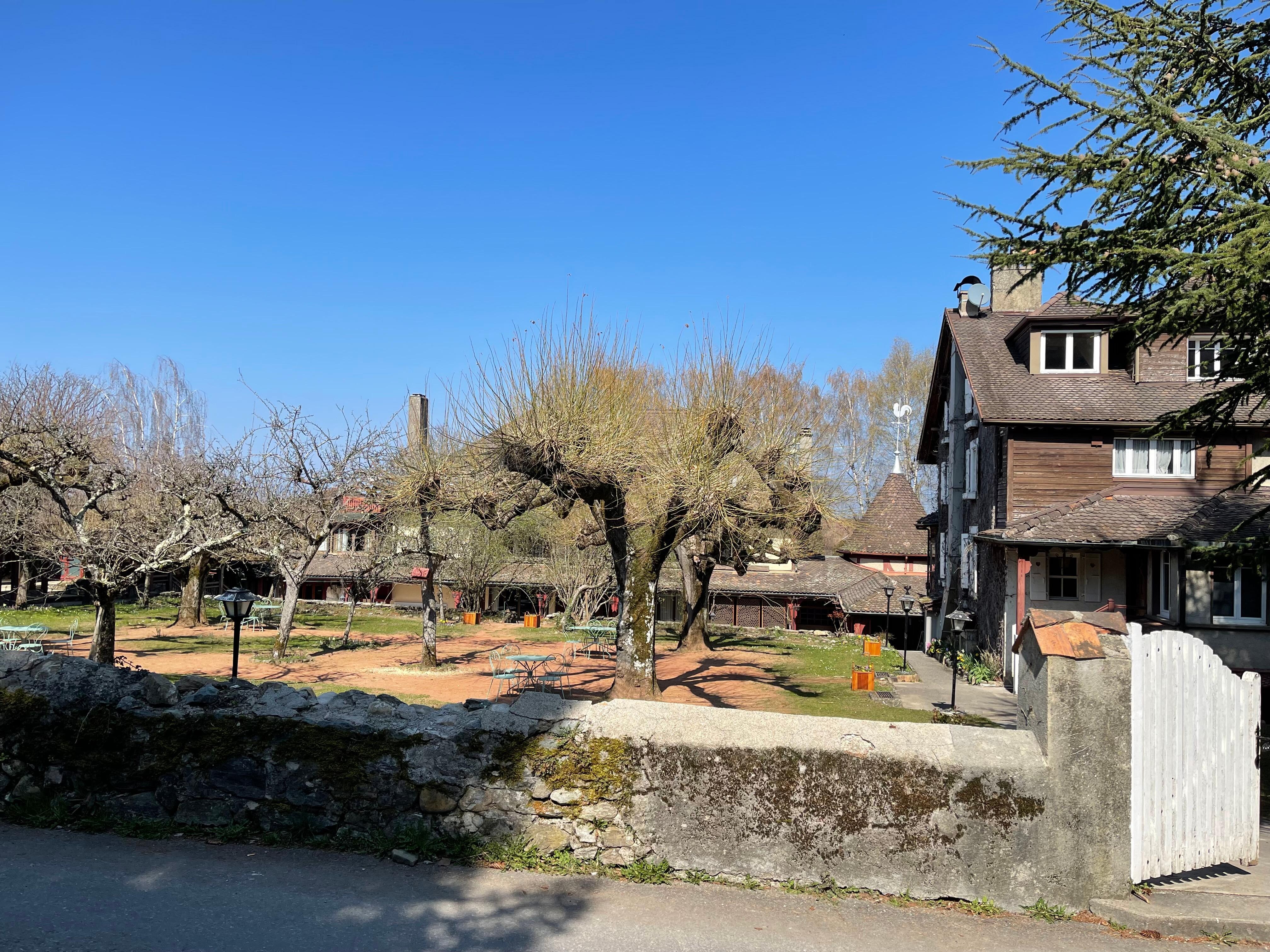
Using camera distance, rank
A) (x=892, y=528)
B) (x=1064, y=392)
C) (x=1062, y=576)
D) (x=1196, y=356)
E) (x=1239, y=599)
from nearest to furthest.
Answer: (x=1239, y=599) < (x=1062, y=576) < (x=1196, y=356) < (x=1064, y=392) < (x=892, y=528)

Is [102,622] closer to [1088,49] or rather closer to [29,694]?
[29,694]

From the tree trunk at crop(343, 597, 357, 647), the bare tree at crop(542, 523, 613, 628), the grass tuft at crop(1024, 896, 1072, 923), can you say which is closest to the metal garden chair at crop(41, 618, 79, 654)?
the tree trunk at crop(343, 597, 357, 647)

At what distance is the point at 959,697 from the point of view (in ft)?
59.3

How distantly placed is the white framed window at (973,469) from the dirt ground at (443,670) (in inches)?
274

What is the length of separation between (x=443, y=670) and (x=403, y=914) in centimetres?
1726

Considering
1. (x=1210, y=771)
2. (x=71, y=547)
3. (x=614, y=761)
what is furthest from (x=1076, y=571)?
(x=71, y=547)

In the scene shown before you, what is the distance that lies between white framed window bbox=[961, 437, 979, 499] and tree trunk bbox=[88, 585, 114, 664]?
63.4 ft

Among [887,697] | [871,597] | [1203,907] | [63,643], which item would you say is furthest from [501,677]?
[871,597]

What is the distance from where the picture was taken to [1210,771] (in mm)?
5371

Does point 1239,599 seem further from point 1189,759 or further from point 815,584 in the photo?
point 815,584

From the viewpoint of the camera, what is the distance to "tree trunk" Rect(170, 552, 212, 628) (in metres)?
30.3

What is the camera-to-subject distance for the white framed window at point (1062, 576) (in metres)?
19.8

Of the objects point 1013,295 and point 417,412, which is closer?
point 1013,295

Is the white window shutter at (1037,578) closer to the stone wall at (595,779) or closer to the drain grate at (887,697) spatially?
the drain grate at (887,697)
